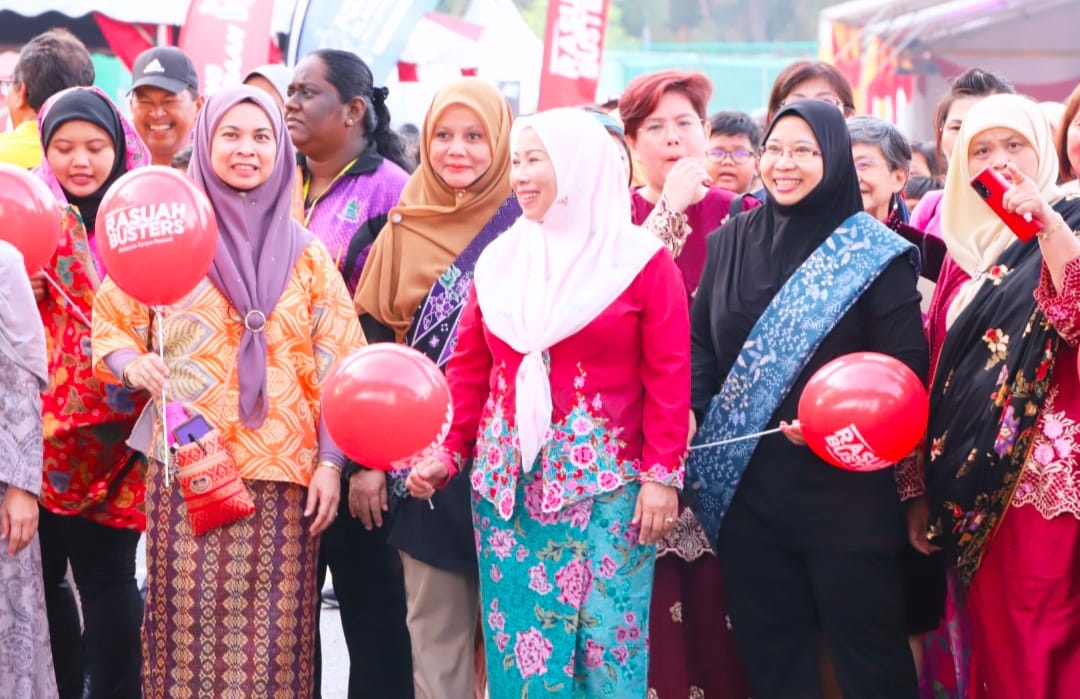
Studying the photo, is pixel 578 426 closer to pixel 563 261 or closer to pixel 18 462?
pixel 563 261

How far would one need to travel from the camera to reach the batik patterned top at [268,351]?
12.0ft

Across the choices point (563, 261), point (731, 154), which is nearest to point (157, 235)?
point (563, 261)

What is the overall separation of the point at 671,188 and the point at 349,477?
4.10ft

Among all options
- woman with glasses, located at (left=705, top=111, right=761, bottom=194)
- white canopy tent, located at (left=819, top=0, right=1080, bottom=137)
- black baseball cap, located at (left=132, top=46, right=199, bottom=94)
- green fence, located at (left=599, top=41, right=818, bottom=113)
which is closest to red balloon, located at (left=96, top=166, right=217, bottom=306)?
black baseball cap, located at (left=132, top=46, right=199, bottom=94)

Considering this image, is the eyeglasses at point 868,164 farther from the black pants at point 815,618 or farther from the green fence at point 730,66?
the green fence at point 730,66

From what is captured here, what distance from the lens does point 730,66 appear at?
26.3 m

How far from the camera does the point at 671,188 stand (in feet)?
13.2

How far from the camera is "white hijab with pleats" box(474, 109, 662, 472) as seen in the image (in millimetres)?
3393

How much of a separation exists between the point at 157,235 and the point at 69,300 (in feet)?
3.00

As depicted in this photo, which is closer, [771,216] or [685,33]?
[771,216]

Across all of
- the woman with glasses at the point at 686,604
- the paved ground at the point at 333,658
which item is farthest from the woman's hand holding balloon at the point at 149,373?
the paved ground at the point at 333,658

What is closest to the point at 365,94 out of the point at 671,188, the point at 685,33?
the point at 671,188

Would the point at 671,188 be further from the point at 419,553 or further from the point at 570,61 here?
the point at 570,61

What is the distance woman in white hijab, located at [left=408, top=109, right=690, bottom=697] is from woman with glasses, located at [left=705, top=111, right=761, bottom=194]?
9.42 ft
